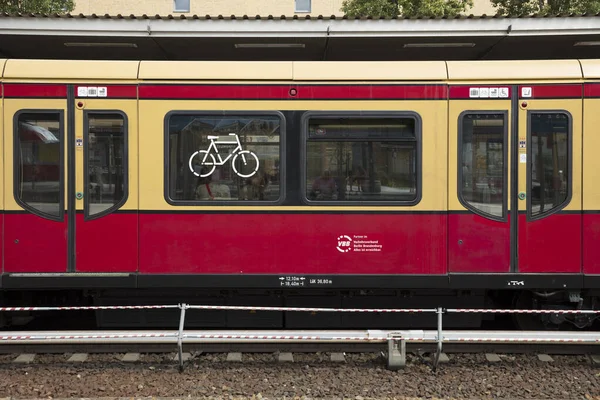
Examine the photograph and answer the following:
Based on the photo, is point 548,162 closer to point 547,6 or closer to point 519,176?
point 519,176

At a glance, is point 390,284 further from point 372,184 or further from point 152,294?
point 152,294

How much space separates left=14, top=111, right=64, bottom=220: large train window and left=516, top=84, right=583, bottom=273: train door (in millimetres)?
4643

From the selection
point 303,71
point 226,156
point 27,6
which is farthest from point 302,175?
point 27,6

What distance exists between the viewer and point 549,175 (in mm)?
5605

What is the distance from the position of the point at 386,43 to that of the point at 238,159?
3.40 meters

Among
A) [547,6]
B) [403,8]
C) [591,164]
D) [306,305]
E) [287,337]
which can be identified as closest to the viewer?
[287,337]

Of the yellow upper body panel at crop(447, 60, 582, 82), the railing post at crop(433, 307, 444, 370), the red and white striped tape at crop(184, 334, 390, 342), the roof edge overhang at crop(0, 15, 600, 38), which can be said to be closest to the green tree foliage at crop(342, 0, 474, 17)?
the roof edge overhang at crop(0, 15, 600, 38)

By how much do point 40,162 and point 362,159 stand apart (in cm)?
325

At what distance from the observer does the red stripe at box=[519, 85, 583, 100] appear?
5.59 m

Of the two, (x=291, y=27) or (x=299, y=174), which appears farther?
(x=291, y=27)

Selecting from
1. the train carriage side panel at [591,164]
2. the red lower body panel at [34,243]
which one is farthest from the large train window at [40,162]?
the train carriage side panel at [591,164]

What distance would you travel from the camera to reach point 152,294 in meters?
6.04

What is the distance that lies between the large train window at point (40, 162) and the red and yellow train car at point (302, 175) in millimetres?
14

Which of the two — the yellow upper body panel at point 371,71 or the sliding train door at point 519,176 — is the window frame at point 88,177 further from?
the sliding train door at point 519,176
